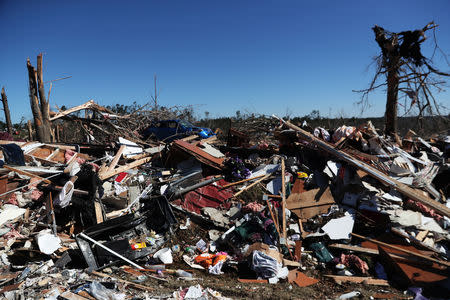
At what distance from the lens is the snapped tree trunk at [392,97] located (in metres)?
8.53

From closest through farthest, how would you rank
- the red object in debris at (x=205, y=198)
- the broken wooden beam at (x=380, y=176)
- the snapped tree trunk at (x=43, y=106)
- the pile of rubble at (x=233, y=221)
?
1. the pile of rubble at (x=233, y=221)
2. the broken wooden beam at (x=380, y=176)
3. the red object in debris at (x=205, y=198)
4. the snapped tree trunk at (x=43, y=106)

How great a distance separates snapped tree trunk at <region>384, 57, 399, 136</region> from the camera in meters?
8.53

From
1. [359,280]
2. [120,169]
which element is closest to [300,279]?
[359,280]

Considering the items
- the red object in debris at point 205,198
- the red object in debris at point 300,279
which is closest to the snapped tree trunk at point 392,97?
the red object in debris at point 205,198

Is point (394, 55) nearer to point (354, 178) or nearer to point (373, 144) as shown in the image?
point (373, 144)

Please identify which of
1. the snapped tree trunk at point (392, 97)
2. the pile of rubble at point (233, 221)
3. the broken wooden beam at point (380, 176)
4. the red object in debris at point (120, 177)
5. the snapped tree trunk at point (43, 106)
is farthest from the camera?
the snapped tree trunk at point (43, 106)

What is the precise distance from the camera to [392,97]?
8.77m

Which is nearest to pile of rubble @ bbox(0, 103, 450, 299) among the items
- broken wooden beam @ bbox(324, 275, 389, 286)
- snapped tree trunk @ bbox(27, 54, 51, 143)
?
broken wooden beam @ bbox(324, 275, 389, 286)

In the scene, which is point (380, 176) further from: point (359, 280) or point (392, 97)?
point (392, 97)

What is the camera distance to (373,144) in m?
6.40

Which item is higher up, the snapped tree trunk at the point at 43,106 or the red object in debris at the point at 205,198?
the snapped tree trunk at the point at 43,106

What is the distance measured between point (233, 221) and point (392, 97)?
23.4 ft

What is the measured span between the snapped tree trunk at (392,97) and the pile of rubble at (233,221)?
1.36m

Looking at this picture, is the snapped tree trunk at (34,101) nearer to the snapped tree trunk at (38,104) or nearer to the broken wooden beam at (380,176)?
the snapped tree trunk at (38,104)
